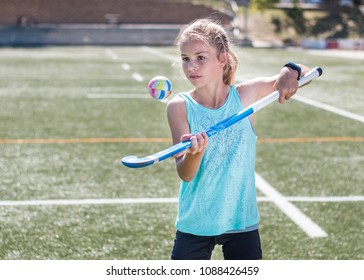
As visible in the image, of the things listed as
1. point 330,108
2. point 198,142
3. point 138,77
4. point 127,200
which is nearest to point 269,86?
point 198,142

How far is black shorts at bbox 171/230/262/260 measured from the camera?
10.4ft

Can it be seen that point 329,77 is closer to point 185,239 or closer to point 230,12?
point 185,239

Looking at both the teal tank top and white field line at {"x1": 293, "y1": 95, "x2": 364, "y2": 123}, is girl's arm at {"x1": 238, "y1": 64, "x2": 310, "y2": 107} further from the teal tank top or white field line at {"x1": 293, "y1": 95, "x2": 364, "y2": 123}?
white field line at {"x1": 293, "y1": 95, "x2": 364, "y2": 123}

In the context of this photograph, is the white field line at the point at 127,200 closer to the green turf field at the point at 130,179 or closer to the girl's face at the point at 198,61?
the green turf field at the point at 130,179

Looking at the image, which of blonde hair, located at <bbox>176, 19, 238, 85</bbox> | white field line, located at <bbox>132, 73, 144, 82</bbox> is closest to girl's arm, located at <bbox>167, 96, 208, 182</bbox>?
blonde hair, located at <bbox>176, 19, 238, 85</bbox>

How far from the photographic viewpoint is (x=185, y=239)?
319 centimetres

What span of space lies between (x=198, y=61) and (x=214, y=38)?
139 mm

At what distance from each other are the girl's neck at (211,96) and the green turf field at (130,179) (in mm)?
172

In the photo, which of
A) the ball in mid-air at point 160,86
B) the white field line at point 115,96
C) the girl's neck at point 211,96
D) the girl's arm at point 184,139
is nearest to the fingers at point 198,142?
the girl's arm at point 184,139

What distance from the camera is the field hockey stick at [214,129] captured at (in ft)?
8.48

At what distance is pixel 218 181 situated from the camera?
317cm

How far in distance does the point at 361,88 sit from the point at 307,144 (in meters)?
7.45

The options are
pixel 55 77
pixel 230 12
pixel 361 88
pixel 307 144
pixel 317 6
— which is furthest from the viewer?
pixel 317 6
